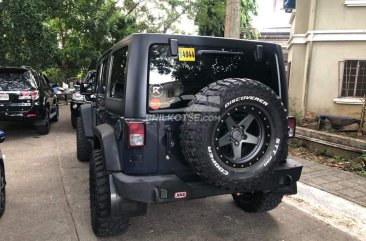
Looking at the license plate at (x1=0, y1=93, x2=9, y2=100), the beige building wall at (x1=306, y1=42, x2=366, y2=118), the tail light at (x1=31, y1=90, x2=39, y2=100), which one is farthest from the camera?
the beige building wall at (x1=306, y1=42, x2=366, y2=118)

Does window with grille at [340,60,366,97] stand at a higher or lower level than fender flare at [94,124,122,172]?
higher

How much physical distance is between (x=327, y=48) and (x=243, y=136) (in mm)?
7619

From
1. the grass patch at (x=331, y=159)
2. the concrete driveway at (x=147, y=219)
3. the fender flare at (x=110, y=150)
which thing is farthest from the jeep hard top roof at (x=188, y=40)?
the grass patch at (x=331, y=159)

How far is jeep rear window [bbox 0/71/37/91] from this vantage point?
755 cm

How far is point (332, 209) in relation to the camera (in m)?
4.09

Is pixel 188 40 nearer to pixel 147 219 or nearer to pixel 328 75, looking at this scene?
pixel 147 219

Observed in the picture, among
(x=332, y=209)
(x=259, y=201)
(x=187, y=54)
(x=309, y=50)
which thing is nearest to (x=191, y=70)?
(x=187, y=54)

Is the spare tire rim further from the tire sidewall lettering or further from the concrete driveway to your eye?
the concrete driveway

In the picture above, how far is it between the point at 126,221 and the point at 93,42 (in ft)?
47.8

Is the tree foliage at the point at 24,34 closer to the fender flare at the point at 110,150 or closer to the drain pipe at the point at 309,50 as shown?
the drain pipe at the point at 309,50

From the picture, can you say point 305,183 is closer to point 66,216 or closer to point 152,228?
point 152,228

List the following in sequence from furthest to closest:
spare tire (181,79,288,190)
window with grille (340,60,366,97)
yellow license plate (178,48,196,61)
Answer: window with grille (340,60,366,97) → yellow license plate (178,48,196,61) → spare tire (181,79,288,190)

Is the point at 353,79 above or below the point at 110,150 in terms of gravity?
above

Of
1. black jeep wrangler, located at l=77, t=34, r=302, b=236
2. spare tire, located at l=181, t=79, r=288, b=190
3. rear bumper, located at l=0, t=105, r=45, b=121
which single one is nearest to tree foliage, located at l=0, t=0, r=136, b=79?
rear bumper, located at l=0, t=105, r=45, b=121
